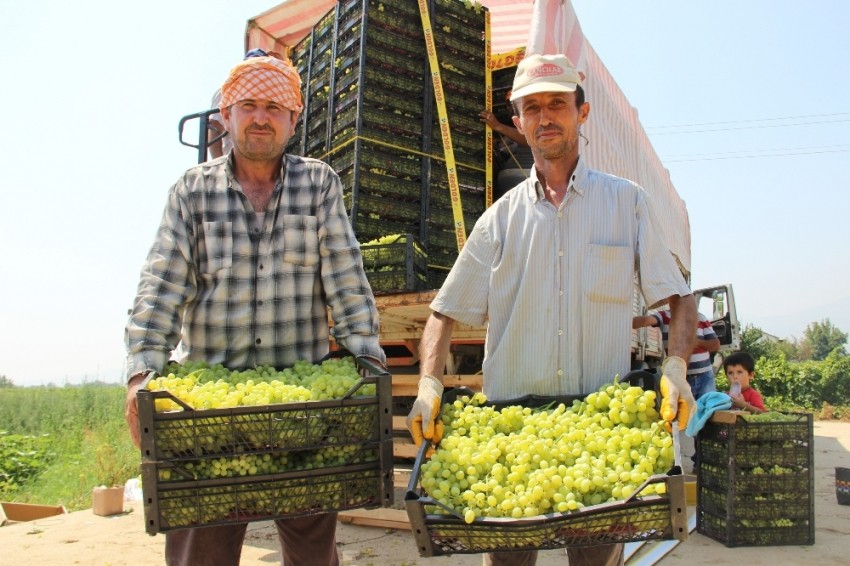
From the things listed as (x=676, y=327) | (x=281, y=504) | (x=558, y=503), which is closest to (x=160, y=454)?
(x=281, y=504)

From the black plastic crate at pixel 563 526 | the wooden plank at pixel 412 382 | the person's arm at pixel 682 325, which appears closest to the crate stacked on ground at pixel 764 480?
the wooden plank at pixel 412 382

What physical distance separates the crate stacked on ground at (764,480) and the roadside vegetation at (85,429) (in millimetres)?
4547

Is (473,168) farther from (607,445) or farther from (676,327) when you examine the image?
(607,445)

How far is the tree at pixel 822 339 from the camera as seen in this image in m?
77.3

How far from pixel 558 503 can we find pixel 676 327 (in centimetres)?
97

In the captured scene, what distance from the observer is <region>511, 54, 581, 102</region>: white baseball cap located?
7.91 feet

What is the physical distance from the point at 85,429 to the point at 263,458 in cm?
1813

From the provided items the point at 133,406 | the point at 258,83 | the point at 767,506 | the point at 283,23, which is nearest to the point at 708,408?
the point at 767,506

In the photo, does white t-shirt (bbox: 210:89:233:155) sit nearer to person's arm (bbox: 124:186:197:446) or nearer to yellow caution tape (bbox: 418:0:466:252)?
yellow caution tape (bbox: 418:0:466:252)

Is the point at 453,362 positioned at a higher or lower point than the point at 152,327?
lower

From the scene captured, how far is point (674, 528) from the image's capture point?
5.64ft

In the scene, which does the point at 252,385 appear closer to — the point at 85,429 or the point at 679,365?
the point at 679,365

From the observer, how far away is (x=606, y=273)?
8.11 feet

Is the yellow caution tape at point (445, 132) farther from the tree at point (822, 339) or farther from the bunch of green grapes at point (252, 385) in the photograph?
the tree at point (822, 339)
